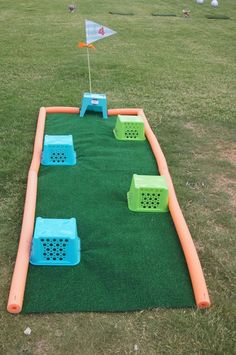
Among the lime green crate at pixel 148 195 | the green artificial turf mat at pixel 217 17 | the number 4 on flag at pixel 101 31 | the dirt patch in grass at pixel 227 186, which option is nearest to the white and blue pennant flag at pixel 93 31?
the number 4 on flag at pixel 101 31

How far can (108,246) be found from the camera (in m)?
3.96

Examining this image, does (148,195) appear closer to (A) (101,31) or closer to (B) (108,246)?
(B) (108,246)

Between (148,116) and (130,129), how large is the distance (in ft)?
3.75

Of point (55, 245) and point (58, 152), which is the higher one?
point (55, 245)

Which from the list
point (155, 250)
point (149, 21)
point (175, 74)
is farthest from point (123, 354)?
point (149, 21)

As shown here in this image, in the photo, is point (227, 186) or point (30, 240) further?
point (227, 186)

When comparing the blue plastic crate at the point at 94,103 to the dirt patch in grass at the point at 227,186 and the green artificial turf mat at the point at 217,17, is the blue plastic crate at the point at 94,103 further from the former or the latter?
the green artificial turf mat at the point at 217,17

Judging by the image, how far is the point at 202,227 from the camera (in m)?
4.40

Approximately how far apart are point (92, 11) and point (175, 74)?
7753mm

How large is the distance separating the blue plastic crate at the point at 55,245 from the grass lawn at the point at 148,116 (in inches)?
11.6

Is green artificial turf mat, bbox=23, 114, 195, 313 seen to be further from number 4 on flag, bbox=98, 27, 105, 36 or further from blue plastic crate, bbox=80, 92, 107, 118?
number 4 on flag, bbox=98, 27, 105, 36

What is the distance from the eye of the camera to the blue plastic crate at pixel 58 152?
17.3 ft

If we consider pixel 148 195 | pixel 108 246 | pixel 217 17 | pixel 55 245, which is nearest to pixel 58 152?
pixel 148 195

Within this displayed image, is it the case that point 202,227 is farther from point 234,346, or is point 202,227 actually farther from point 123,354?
point 123,354
